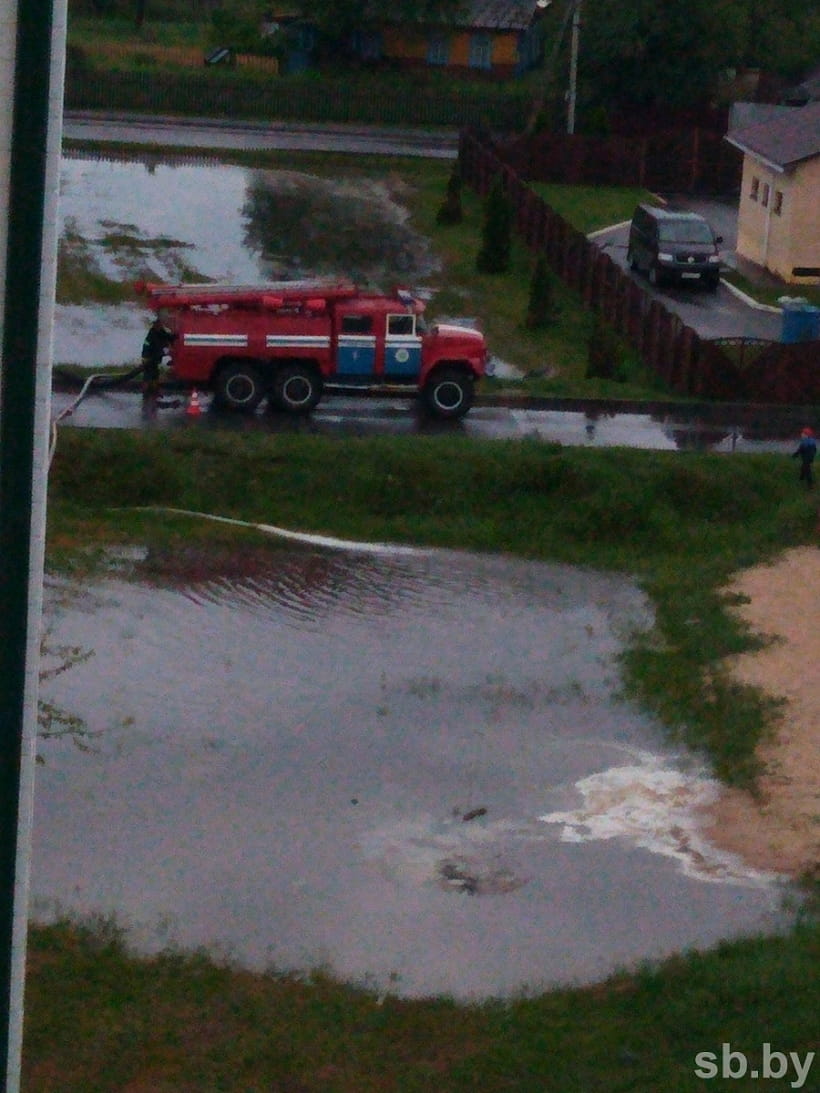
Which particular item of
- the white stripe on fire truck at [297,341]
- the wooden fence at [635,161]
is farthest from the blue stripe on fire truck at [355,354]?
the wooden fence at [635,161]

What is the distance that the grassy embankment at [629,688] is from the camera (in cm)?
1045

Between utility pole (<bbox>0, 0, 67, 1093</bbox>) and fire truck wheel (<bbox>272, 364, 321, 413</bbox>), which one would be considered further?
fire truck wheel (<bbox>272, 364, 321, 413</bbox>)

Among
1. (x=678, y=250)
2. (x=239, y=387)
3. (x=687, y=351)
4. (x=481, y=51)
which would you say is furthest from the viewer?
(x=481, y=51)

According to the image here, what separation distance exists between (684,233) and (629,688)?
22.8 metres

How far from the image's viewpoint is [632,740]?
16641mm

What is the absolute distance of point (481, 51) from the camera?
7419cm

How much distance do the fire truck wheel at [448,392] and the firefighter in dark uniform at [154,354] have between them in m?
3.95

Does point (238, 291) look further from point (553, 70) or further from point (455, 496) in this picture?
point (553, 70)

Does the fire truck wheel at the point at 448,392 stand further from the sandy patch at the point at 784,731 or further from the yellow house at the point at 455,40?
the yellow house at the point at 455,40

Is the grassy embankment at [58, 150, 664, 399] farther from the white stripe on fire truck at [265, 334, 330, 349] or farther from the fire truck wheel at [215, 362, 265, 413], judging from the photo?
the fire truck wheel at [215, 362, 265, 413]

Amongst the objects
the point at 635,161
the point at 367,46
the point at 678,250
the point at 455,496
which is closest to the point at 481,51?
the point at 367,46

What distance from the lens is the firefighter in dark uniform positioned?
25.1m

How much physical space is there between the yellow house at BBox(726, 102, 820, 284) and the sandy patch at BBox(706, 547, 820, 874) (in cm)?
1882

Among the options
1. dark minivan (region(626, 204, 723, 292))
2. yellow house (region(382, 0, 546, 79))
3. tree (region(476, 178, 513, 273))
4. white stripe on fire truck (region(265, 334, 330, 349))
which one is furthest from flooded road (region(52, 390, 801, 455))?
yellow house (region(382, 0, 546, 79))
